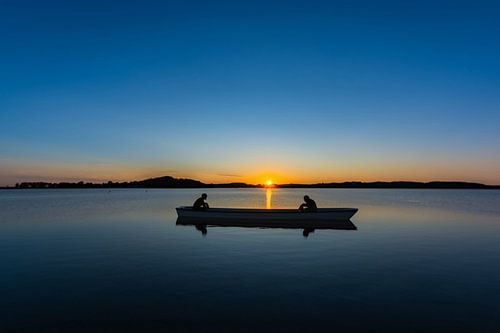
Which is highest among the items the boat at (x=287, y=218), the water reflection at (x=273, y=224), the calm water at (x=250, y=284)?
the boat at (x=287, y=218)

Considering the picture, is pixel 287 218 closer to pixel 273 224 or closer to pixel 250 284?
pixel 273 224

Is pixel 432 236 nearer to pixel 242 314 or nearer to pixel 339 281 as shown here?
pixel 339 281

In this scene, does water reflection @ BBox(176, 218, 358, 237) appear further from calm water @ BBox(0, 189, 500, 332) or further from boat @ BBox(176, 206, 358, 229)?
calm water @ BBox(0, 189, 500, 332)

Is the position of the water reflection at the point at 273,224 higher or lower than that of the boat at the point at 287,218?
lower

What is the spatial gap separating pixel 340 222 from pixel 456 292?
894 inches

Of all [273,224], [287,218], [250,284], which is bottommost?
[250,284]

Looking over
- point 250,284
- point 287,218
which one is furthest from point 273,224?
point 250,284

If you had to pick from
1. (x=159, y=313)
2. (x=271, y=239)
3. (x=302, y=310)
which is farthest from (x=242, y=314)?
(x=271, y=239)

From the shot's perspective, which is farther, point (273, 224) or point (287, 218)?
point (273, 224)

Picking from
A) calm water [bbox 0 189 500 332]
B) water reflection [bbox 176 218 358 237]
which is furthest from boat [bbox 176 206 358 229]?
calm water [bbox 0 189 500 332]

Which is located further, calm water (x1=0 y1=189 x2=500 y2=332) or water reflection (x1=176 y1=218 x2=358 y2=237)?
water reflection (x1=176 y1=218 x2=358 y2=237)

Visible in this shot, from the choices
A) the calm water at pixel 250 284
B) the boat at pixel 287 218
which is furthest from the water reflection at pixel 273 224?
the calm water at pixel 250 284

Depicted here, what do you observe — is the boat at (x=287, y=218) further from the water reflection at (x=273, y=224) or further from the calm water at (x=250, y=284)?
the calm water at (x=250, y=284)

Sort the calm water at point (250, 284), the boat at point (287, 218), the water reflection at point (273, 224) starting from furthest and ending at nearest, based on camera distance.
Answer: the boat at point (287, 218) < the water reflection at point (273, 224) < the calm water at point (250, 284)
